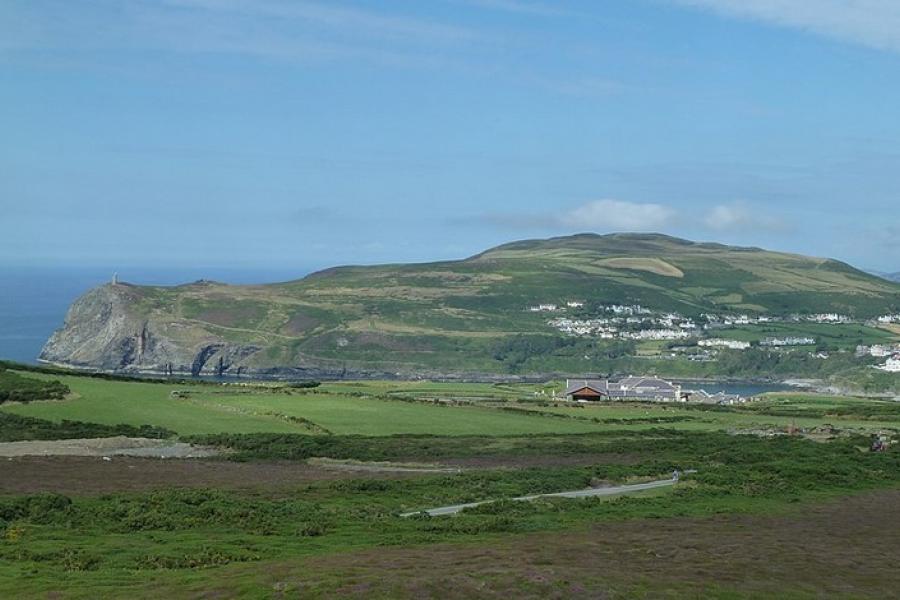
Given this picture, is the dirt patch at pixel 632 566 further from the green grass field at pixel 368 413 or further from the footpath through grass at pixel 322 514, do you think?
the green grass field at pixel 368 413

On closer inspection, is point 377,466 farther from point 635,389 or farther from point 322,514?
point 635,389

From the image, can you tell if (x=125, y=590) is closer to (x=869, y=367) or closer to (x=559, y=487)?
(x=559, y=487)

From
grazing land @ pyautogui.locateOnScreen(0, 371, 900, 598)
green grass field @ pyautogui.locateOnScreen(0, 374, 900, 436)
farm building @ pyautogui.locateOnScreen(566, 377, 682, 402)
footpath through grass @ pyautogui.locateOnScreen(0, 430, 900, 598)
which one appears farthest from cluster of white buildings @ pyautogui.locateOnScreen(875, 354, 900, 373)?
footpath through grass @ pyautogui.locateOnScreen(0, 430, 900, 598)

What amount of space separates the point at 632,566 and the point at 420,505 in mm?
13760

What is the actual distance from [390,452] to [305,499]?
1849 centimetres

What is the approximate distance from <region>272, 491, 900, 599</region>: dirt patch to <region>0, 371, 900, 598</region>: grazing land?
97 mm

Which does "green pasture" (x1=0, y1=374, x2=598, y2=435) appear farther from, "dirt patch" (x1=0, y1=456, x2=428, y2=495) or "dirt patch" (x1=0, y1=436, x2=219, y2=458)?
"dirt patch" (x1=0, y1=456, x2=428, y2=495)

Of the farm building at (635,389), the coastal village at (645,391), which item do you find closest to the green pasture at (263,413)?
the farm building at (635,389)

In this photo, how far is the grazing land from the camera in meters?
24.3

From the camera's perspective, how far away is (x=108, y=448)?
54.0 metres

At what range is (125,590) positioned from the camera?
2245 cm

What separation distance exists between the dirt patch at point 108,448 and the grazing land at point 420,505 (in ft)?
4.91

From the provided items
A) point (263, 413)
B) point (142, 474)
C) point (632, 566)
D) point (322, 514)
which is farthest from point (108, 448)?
point (632, 566)

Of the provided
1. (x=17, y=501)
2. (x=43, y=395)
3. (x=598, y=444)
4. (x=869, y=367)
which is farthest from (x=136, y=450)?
(x=869, y=367)
